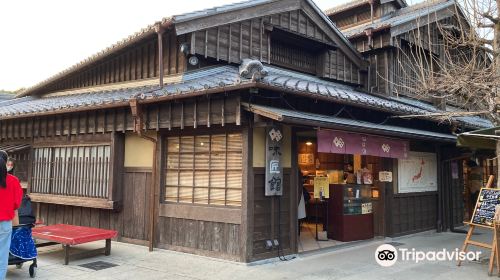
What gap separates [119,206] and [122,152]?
1286 millimetres

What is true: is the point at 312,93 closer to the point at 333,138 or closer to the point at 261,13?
the point at 333,138

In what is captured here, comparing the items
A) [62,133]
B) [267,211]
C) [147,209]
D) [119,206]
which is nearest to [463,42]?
[267,211]

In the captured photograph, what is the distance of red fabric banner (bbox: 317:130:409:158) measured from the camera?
8681 millimetres

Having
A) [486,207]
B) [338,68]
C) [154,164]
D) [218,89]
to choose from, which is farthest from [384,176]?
[154,164]

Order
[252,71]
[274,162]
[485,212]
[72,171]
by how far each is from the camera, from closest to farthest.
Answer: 1. [252,71]
2. [485,212]
3. [274,162]
4. [72,171]

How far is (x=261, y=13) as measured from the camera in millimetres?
11547

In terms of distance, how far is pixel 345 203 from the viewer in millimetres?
10641

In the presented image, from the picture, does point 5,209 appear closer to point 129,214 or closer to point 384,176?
point 129,214

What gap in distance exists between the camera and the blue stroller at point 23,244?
22.7 ft

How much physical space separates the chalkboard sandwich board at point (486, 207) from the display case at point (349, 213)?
3.12 meters

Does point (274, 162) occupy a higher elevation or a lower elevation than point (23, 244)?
higher

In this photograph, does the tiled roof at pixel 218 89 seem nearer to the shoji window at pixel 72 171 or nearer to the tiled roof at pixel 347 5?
the shoji window at pixel 72 171

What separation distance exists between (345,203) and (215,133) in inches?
157

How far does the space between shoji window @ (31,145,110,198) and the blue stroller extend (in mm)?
3225
